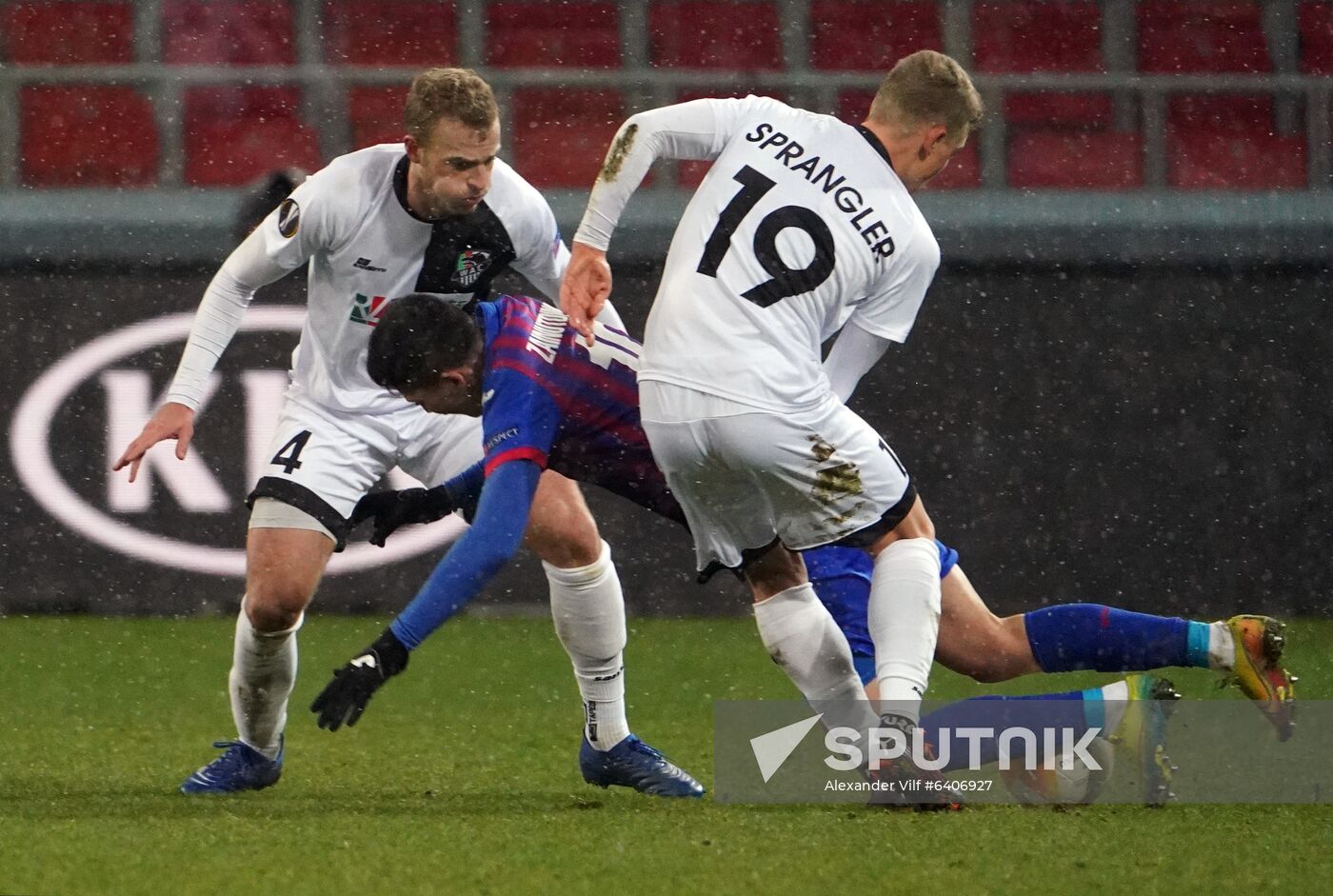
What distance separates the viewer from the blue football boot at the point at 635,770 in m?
4.03

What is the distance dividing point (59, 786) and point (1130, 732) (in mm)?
2255

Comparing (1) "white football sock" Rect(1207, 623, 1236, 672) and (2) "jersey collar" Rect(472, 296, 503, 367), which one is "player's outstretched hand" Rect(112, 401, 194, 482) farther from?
(1) "white football sock" Rect(1207, 623, 1236, 672)

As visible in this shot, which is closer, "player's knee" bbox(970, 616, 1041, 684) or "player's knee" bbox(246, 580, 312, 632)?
"player's knee" bbox(246, 580, 312, 632)

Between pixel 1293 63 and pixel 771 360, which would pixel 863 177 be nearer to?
pixel 771 360

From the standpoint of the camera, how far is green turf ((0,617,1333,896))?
3105 millimetres

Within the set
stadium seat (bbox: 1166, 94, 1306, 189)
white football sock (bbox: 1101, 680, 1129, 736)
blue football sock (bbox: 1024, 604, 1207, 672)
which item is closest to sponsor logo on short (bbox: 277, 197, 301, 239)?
blue football sock (bbox: 1024, 604, 1207, 672)

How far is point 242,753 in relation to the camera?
410 cm

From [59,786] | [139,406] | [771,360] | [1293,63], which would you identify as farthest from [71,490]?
[1293,63]

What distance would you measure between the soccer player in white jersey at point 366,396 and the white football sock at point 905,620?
0.70 meters

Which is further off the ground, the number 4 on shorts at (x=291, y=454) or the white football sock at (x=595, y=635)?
the number 4 on shorts at (x=291, y=454)

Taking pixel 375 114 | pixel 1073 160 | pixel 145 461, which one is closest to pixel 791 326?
pixel 145 461

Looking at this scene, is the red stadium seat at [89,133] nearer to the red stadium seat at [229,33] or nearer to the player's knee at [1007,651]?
the red stadium seat at [229,33]

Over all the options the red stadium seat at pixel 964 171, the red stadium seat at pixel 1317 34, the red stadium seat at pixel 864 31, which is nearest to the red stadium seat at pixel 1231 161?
the red stadium seat at pixel 1317 34

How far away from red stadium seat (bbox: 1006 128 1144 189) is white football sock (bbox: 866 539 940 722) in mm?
5708
